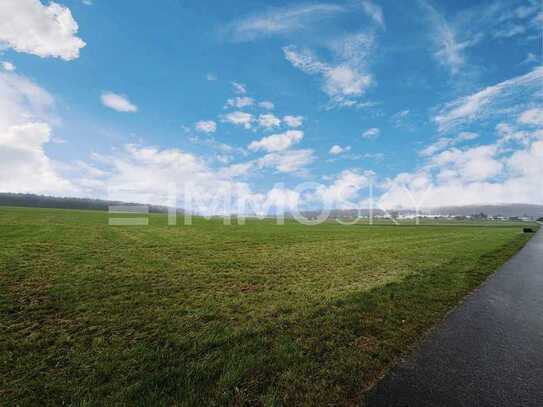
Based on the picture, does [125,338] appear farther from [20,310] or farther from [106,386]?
[20,310]

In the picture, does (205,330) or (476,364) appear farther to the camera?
(205,330)

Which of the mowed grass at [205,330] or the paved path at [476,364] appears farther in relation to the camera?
the mowed grass at [205,330]

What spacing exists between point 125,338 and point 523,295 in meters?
13.3

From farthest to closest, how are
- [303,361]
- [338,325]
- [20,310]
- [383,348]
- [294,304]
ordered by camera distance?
[294,304] < [20,310] < [338,325] < [383,348] < [303,361]

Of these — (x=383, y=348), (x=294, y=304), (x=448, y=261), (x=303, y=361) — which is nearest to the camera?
(x=303, y=361)

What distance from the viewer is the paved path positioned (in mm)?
4012

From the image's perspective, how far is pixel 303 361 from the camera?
4.97 m

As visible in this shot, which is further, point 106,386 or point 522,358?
point 522,358

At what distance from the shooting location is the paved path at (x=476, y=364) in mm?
4012

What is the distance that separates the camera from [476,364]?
4.91 m

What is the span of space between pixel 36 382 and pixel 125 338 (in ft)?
5.76

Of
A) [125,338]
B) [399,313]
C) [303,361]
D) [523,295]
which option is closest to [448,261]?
[523,295]

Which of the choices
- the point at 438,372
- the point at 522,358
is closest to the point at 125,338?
the point at 438,372

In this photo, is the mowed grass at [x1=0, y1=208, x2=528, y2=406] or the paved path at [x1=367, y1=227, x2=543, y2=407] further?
the mowed grass at [x1=0, y1=208, x2=528, y2=406]
